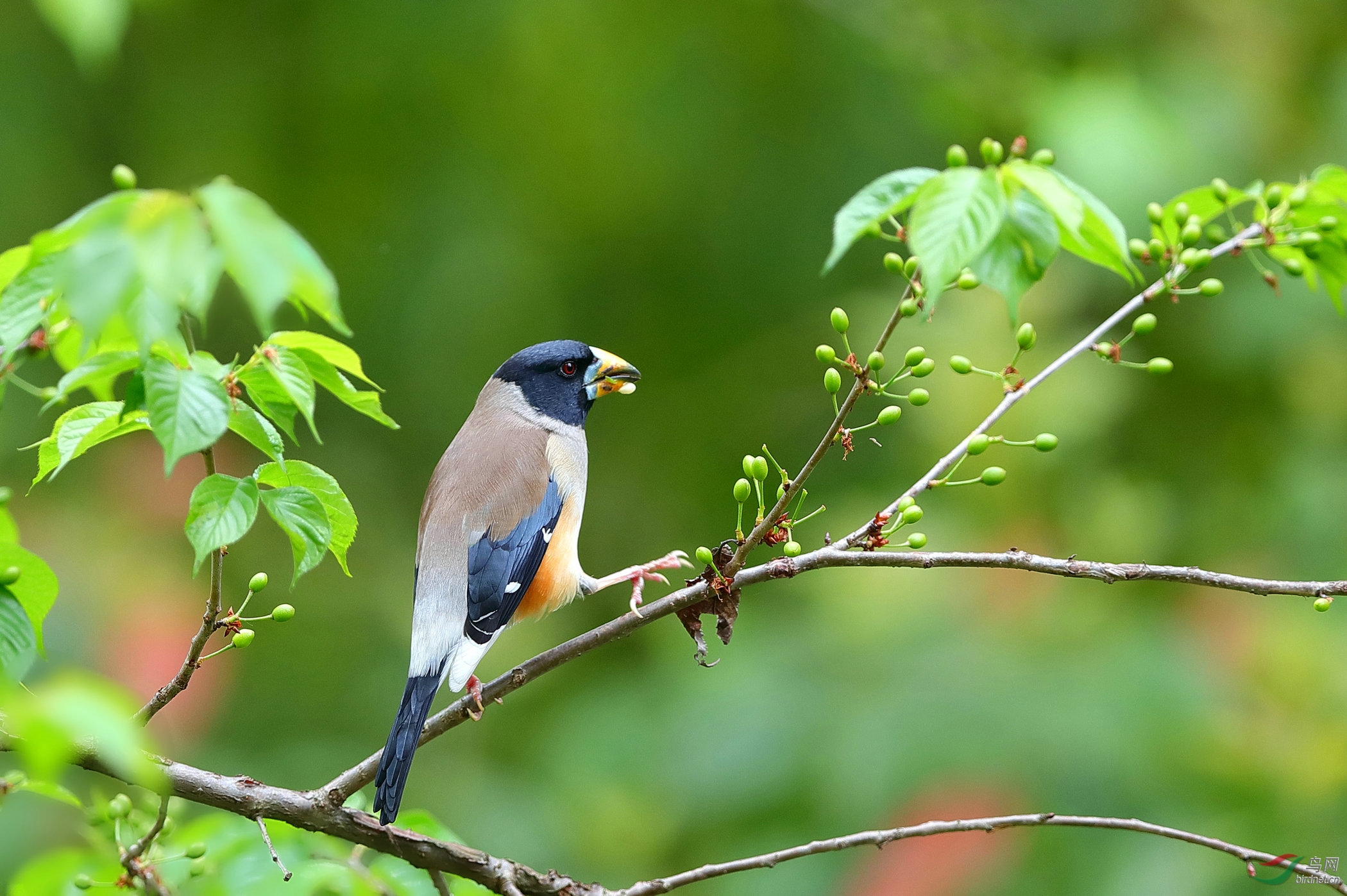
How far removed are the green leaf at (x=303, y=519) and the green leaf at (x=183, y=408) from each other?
0.26m

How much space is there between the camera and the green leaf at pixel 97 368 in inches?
76.7

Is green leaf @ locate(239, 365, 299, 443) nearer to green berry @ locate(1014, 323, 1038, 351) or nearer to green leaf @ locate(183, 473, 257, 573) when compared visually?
green leaf @ locate(183, 473, 257, 573)

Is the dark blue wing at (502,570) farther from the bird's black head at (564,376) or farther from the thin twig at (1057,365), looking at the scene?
the thin twig at (1057,365)

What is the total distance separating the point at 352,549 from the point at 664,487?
2052mm

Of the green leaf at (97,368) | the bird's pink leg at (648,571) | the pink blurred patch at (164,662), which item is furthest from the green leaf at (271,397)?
the pink blurred patch at (164,662)

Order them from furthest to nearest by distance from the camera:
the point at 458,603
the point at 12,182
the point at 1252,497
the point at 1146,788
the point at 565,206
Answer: the point at 565,206, the point at 12,182, the point at 1252,497, the point at 1146,788, the point at 458,603

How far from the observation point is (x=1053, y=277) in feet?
20.4

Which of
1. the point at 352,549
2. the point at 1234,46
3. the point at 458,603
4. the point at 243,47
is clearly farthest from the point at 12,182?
the point at 1234,46

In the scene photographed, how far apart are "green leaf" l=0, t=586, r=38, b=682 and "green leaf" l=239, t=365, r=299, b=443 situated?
531 millimetres

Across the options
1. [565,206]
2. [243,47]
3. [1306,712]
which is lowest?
[1306,712]

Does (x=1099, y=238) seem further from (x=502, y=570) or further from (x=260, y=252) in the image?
(x=502, y=570)

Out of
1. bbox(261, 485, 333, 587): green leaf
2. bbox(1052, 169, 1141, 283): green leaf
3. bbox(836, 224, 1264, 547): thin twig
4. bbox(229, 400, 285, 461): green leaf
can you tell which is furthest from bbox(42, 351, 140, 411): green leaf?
bbox(1052, 169, 1141, 283): green leaf

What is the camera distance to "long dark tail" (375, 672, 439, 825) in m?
2.72

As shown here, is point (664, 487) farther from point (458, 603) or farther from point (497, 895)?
point (497, 895)
